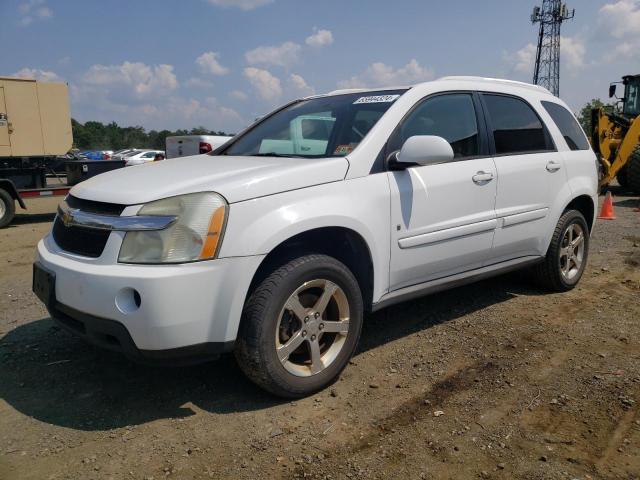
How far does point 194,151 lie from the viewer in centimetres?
1239

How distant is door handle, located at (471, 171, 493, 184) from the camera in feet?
12.2

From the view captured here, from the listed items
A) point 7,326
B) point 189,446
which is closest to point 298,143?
point 189,446

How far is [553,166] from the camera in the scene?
4.41 meters

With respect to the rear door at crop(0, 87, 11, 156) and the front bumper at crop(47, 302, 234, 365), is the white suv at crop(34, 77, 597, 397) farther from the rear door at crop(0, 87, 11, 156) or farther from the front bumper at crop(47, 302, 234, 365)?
the rear door at crop(0, 87, 11, 156)

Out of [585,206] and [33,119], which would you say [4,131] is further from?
[585,206]

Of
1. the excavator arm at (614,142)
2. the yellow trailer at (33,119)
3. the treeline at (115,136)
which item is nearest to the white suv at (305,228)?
the yellow trailer at (33,119)

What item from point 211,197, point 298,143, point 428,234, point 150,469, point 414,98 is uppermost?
point 414,98

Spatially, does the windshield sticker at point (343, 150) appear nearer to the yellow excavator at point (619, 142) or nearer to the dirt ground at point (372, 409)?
the dirt ground at point (372, 409)

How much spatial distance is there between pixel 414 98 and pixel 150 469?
2677 millimetres

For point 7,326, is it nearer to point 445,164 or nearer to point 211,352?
point 211,352

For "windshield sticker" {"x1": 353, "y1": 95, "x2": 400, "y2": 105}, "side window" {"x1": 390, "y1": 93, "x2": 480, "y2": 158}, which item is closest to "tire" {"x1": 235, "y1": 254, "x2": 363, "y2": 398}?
"side window" {"x1": 390, "y1": 93, "x2": 480, "y2": 158}

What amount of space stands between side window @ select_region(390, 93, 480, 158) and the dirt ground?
1.39 meters

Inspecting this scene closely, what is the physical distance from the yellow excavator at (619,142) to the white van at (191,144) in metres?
8.90

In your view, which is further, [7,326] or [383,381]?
[7,326]
